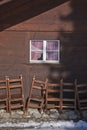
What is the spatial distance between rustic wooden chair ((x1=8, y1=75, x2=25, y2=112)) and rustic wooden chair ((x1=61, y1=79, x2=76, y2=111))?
1117mm

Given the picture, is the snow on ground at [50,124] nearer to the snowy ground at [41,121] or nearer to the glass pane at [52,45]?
the snowy ground at [41,121]

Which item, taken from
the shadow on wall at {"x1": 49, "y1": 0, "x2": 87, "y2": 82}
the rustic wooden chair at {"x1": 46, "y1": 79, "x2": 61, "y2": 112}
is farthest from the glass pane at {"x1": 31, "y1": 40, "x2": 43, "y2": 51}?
the rustic wooden chair at {"x1": 46, "y1": 79, "x2": 61, "y2": 112}

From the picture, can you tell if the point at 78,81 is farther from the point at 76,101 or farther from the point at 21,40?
the point at 21,40

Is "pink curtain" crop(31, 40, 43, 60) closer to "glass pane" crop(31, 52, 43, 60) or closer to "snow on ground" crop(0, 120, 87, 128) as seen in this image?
"glass pane" crop(31, 52, 43, 60)

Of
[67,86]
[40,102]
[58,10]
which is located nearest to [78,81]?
[67,86]

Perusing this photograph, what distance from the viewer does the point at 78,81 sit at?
13.2m

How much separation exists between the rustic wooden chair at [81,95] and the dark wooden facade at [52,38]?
0.73 ft

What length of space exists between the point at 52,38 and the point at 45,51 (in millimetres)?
426

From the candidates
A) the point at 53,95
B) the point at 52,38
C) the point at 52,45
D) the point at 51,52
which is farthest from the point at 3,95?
the point at 52,38

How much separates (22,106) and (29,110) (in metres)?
0.22

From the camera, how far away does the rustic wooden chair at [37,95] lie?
518 inches

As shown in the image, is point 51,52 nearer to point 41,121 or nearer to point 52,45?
point 52,45

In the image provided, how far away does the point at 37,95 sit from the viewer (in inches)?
525

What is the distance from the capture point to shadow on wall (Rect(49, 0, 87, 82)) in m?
13.1
